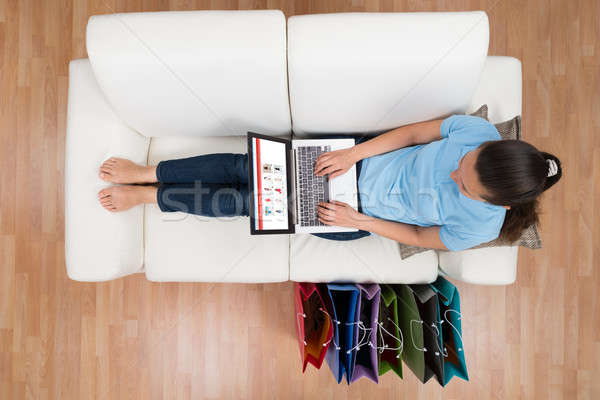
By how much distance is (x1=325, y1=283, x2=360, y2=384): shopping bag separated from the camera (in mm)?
1265

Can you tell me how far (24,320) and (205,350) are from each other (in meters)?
1.03

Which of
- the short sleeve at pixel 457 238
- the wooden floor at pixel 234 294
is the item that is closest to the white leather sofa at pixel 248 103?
the short sleeve at pixel 457 238

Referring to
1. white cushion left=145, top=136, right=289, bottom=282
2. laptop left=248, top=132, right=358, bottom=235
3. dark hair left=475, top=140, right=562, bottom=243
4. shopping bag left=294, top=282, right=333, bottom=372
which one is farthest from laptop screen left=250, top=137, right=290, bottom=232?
dark hair left=475, top=140, right=562, bottom=243

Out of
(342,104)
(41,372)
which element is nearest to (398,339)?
(342,104)

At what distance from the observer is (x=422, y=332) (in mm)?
1258

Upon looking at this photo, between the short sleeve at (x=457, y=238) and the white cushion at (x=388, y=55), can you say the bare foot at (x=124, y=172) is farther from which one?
the short sleeve at (x=457, y=238)

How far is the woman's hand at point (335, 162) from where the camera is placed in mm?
1231

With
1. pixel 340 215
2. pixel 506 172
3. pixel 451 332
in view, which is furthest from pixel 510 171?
pixel 451 332

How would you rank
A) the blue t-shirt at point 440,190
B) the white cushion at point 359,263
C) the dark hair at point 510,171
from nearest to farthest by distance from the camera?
the dark hair at point 510,171 → the blue t-shirt at point 440,190 → the white cushion at point 359,263

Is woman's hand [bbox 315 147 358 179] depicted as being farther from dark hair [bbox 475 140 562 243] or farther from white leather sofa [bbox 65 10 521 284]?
dark hair [bbox 475 140 562 243]

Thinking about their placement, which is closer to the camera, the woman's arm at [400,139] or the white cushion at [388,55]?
the white cushion at [388,55]

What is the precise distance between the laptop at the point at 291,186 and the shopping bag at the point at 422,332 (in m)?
0.39

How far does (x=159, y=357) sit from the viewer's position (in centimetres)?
175

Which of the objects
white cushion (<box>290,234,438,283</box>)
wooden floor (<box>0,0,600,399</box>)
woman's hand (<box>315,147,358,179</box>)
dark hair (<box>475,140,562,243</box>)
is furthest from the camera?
wooden floor (<box>0,0,600,399</box>)
